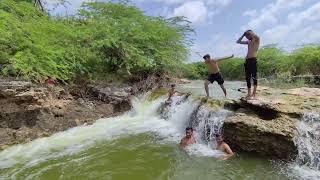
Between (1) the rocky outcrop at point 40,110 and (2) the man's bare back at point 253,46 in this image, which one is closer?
(2) the man's bare back at point 253,46

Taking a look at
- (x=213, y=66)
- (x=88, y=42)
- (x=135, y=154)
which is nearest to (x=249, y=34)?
(x=213, y=66)

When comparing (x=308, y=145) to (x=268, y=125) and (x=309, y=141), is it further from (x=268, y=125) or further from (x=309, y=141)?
(x=268, y=125)

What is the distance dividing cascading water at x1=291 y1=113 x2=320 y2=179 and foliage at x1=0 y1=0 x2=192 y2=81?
9.33 m

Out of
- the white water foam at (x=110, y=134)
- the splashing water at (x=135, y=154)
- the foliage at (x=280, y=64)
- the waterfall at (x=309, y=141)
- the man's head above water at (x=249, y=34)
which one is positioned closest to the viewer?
the splashing water at (x=135, y=154)

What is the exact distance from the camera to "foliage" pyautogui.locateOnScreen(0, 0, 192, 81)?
47.3 ft

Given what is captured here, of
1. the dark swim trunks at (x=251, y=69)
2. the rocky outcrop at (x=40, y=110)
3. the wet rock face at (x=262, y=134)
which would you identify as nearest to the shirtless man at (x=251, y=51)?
the dark swim trunks at (x=251, y=69)

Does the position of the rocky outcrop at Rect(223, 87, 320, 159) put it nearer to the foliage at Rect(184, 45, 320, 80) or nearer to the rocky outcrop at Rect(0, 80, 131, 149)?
the rocky outcrop at Rect(0, 80, 131, 149)

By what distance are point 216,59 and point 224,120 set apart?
2847 mm

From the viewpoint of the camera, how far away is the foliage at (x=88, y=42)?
14422 mm

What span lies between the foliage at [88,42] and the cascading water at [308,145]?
9.33 m

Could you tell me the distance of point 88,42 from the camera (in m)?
19.3

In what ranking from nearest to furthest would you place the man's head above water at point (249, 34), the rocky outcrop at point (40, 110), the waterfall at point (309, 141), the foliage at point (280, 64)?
the waterfall at point (309, 141) → the man's head above water at point (249, 34) → the rocky outcrop at point (40, 110) → the foliage at point (280, 64)

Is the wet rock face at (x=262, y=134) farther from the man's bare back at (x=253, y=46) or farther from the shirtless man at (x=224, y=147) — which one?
the man's bare back at (x=253, y=46)

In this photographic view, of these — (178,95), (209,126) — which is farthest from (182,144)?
(178,95)
